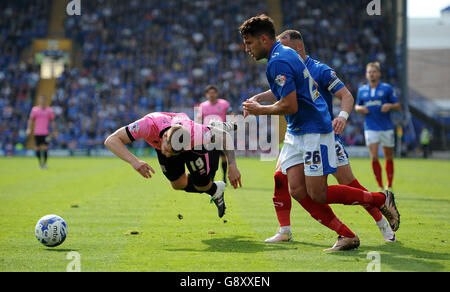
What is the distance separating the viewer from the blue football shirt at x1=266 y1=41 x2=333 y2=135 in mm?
5020

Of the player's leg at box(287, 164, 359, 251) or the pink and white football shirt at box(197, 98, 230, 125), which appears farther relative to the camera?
the pink and white football shirt at box(197, 98, 230, 125)

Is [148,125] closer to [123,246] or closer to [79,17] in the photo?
[123,246]

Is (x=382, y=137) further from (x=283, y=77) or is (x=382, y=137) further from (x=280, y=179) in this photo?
(x=283, y=77)

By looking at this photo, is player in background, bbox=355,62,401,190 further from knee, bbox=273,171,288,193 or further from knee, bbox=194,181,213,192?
knee, bbox=273,171,288,193

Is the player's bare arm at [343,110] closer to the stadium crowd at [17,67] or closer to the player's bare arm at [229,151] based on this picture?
the player's bare arm at [229,151]

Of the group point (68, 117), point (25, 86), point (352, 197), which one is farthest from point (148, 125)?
point (25, 86)

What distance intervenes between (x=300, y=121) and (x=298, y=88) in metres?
0.34

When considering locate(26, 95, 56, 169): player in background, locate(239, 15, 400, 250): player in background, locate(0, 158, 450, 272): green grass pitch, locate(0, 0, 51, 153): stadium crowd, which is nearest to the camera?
locate(0, 158, 450, 272): green grass pitch

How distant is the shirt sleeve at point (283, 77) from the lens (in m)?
5.00

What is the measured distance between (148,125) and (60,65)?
32452 mm

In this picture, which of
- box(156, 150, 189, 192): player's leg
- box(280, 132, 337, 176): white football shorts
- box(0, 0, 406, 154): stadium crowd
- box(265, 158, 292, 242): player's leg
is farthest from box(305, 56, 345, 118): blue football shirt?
box(0, 0, 406, 154): stadium crowd

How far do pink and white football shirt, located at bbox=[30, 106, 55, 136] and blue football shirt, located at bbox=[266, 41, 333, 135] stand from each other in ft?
52.0

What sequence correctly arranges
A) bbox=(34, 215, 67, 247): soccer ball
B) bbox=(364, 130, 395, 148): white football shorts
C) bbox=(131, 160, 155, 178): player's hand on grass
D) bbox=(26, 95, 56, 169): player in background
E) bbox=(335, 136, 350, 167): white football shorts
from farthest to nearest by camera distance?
bbox=(26, 95, 56, 169): player in background
bbox=(364, 130, 395, 148): white football shorts
bbox=(335, 136, 350, 167): white football shorts
bbox=(131, 160, 155, 178): player's hand on grass
bbox=(34, 215, 67, 247): soccer ball

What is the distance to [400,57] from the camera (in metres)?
33.7
